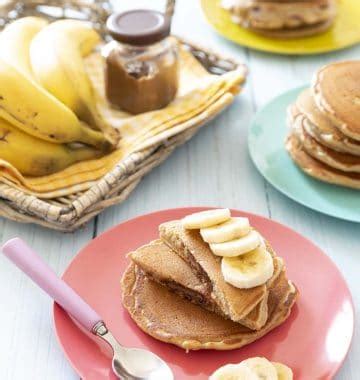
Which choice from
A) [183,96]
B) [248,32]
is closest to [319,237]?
[183,96]

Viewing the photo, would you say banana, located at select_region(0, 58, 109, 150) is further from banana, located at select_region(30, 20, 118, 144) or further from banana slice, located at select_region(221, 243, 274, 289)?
banana slice, located at select_region(221, 243, 274, 289)

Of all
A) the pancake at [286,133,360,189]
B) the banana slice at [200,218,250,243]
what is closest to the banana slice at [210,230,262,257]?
the banana slice at [200,218,250,243]

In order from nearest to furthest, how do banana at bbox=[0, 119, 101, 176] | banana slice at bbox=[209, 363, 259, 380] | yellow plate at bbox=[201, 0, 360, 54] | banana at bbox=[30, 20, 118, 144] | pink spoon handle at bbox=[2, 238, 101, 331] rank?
banana slice at bbox=[209, 363, 259, 380], pink spoon handle at bbox=[2, 238, 101, 331], banana at bbox=[0, 119, 101, 176], banana at bbox=[30, 20, 118, 144], yellow plate at bbox=[201, 0, 360, 54]

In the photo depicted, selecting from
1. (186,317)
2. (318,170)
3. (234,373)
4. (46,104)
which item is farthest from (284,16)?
(234,373)

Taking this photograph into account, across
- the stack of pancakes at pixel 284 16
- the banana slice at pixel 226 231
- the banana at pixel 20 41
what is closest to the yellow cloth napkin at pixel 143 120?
the banana at pixel 20 41

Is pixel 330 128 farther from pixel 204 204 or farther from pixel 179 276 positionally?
pixel 179 276

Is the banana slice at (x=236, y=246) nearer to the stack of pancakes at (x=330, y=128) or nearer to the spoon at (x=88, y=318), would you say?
the spoon at (x=88, y=318)

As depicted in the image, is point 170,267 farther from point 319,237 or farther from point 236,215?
point 319,237
